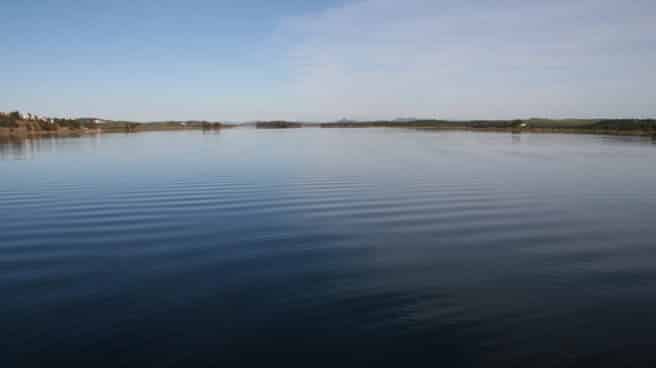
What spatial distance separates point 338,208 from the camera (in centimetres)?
1697

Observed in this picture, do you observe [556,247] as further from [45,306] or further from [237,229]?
[45,306]

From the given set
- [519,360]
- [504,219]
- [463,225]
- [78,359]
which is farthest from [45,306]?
[504,219]

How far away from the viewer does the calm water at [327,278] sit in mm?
6406

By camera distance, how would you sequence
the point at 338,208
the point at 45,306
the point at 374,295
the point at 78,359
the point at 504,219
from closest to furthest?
the point at 78,359
the point at 45,306
the point at 374,295
the point at 504,219
the point at 338,208

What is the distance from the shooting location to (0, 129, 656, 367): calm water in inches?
252

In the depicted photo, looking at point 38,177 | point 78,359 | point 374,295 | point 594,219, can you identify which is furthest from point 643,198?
point 38,177

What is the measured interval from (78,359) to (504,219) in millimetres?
13936

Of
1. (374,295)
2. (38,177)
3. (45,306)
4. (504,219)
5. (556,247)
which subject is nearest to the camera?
(45,306)

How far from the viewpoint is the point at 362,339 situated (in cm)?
662

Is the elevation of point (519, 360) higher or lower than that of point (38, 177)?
lower

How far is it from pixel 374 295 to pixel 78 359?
5.37 meters

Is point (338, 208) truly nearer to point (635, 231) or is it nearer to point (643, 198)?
point (635, 231)

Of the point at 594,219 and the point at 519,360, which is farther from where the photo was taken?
the point at 594,219

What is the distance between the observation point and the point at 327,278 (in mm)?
9219
